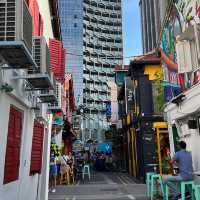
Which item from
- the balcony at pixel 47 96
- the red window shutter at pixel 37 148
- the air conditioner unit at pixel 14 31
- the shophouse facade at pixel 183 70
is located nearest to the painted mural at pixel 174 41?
the shophouse facade at pixel 183 70

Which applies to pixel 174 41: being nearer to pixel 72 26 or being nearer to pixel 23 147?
pixel 23 147

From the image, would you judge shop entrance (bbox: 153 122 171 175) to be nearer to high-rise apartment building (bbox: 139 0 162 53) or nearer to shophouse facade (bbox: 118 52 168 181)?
shophouse facade (bbox: 118 52 168 181)

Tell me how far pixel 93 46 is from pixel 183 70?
2883 inches

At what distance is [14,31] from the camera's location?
5.76m

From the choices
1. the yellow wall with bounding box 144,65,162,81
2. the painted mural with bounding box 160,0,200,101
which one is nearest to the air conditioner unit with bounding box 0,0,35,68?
the painted mural with bounding box 160,0,200,101

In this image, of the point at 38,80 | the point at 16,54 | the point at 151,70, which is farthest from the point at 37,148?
the point at 151,70

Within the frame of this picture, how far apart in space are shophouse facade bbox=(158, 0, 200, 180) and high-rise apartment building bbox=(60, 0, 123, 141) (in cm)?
4151

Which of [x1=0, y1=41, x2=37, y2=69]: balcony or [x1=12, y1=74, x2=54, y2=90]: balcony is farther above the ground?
[x1=12, y1=74, x2=54, y2=90]: balcony

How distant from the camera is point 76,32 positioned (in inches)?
2712

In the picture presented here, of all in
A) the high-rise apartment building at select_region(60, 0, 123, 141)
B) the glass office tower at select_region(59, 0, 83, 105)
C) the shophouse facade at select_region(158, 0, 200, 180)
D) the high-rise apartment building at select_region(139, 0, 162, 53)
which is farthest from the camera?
the high-rise apartment building at select_region(60, 0, 123, 141)

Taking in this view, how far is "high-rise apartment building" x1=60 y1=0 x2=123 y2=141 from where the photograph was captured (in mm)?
64625

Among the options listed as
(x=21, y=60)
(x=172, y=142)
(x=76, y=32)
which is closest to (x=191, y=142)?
(x=172, y=142)

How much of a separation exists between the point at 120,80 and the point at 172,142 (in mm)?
21100

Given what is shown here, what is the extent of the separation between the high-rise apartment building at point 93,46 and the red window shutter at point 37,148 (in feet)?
147
